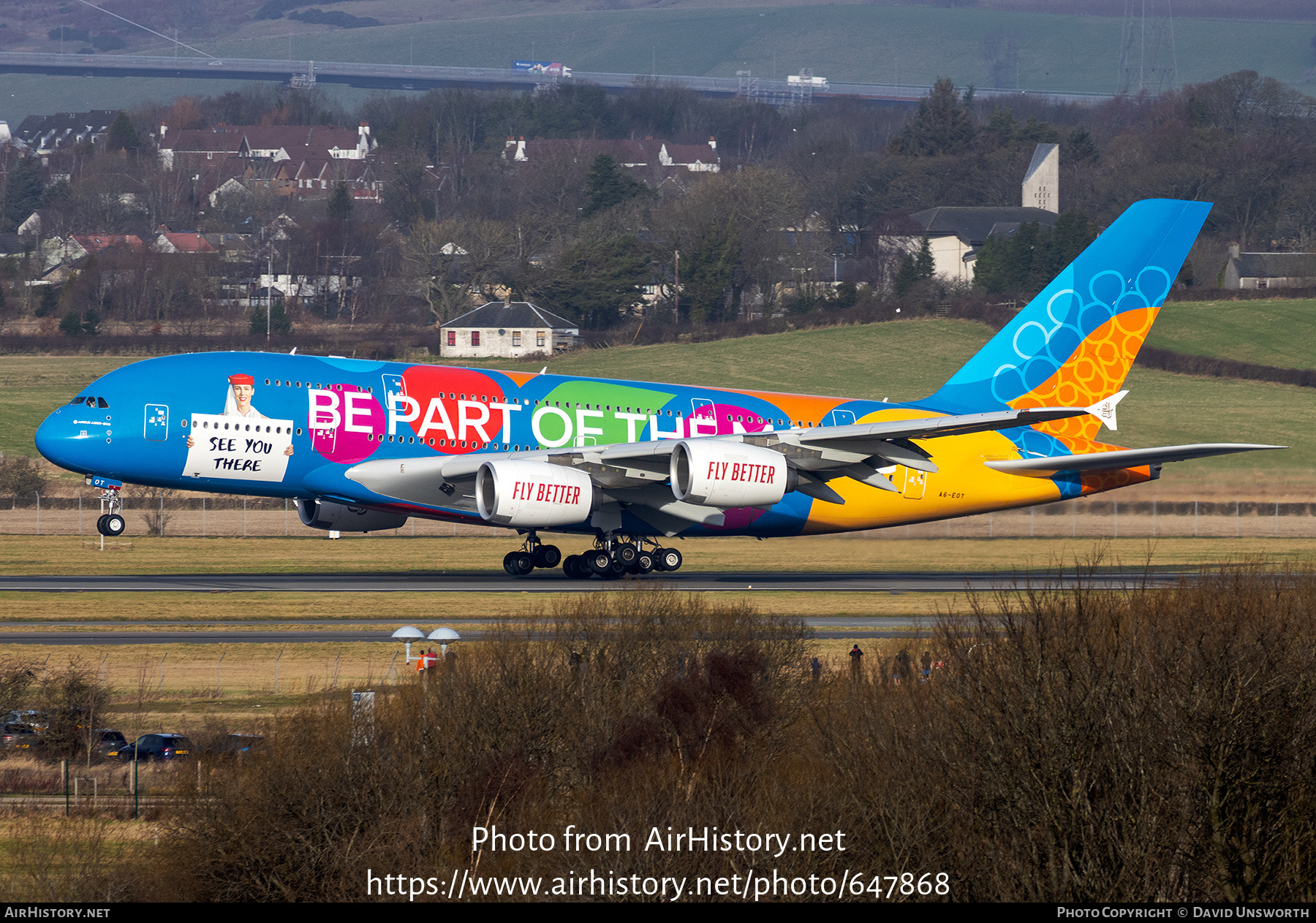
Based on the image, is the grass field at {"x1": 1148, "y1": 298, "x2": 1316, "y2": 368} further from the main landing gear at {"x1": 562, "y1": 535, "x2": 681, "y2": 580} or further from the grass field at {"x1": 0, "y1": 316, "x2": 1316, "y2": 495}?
the main landing gear at {"x1": 562, "y1": 535, "x2": 681, "y2": 580}

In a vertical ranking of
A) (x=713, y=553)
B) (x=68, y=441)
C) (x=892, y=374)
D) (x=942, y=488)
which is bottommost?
(x=713, y=553)

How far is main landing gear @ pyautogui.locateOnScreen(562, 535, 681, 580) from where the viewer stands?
46781mm

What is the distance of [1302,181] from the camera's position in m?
170


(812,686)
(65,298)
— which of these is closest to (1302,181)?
(65,298)

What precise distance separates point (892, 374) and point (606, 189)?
61.3 metres

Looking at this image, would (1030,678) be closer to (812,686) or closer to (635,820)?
(635,820)

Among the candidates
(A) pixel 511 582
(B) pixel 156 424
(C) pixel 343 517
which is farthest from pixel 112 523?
(A) pixel 511 582

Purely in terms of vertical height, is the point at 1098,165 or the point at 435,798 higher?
the point at 1098,165

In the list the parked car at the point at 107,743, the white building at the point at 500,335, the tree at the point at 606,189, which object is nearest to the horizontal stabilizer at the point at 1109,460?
the parked car at the point at 107,743

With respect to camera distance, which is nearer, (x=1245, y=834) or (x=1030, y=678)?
(x=1245, y=834)

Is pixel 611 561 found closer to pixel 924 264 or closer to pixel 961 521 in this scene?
pixel 961 521

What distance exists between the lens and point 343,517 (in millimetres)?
46719
